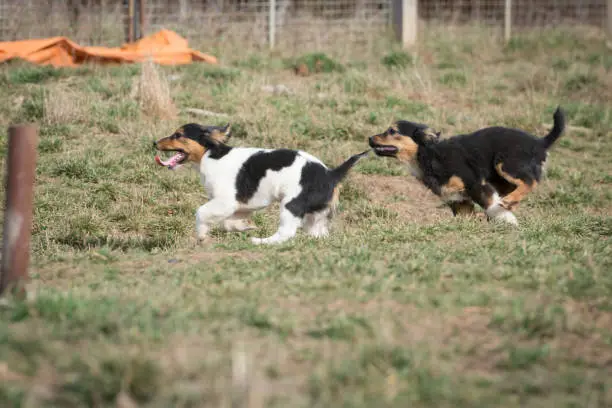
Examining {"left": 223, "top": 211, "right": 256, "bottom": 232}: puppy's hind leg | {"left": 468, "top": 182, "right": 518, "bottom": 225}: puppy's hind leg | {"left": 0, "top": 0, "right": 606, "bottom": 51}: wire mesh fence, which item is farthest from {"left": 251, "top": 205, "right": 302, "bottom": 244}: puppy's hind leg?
{"left": 0, "top": 0, "right": 606, "bottom": 51}: wire mesh fence

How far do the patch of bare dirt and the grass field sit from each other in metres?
0.04

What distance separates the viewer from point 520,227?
8.10 meters

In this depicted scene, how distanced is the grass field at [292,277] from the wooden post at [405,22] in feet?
15.0

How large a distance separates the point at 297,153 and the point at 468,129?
5801 millimetres

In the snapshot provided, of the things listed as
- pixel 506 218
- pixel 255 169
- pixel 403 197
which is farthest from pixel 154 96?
pixel 506 218

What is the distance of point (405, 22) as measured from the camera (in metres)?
18.4

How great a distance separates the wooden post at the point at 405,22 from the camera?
1831 centimetres

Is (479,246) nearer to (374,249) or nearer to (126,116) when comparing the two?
(374,249)

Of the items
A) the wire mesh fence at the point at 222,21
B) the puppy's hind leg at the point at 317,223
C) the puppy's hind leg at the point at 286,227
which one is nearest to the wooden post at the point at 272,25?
the wire mesh fence at the point at 222,21

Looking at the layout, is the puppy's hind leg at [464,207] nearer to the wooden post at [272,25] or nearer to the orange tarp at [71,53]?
the orange tarp at [71,53]

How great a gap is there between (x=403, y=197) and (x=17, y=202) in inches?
254

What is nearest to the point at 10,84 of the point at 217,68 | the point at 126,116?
the point at 126,116

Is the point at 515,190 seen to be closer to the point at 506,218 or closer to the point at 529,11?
the point at 506,218

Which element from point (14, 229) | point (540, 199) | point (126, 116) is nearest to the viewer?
point (14, 229)
